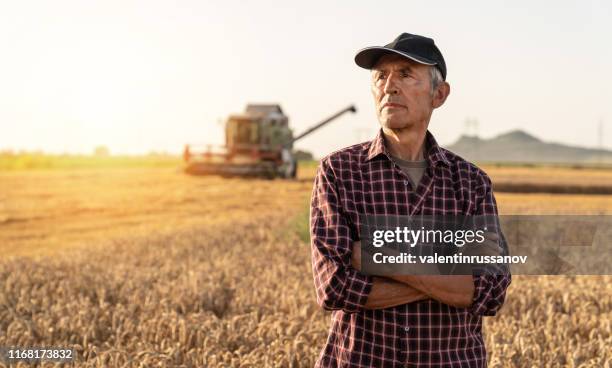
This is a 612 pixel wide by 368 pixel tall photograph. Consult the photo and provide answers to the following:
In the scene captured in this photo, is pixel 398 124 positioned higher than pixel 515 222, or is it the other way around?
pixel 398 124

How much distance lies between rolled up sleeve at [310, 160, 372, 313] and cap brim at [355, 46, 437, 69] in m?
0.46

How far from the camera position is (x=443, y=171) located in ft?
8.83

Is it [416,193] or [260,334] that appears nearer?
[416,193]

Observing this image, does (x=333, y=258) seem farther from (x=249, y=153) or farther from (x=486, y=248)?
(x=249, y=153)

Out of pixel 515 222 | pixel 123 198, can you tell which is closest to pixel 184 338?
pixel 515 222

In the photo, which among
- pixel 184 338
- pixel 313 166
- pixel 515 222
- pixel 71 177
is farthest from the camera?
pixel 313 166

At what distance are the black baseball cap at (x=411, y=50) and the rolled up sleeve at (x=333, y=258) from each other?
0.49 meters

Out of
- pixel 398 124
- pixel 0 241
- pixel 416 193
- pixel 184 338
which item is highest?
pixel 398 124

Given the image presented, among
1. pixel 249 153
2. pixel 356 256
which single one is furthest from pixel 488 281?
pixel 249 153

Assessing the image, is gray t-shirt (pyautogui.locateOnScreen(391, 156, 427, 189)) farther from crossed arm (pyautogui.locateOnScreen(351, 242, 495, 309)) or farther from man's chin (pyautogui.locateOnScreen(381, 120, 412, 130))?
crossed arm (pyautogui.locateOnScreen(351, 242, 495, 309))

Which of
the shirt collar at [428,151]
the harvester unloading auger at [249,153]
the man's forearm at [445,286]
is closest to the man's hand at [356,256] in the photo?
the man's forearm at [445,286]

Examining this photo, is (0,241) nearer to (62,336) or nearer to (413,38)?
(62,336)

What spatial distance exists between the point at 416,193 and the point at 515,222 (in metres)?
1.11

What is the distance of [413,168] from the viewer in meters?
2.70
